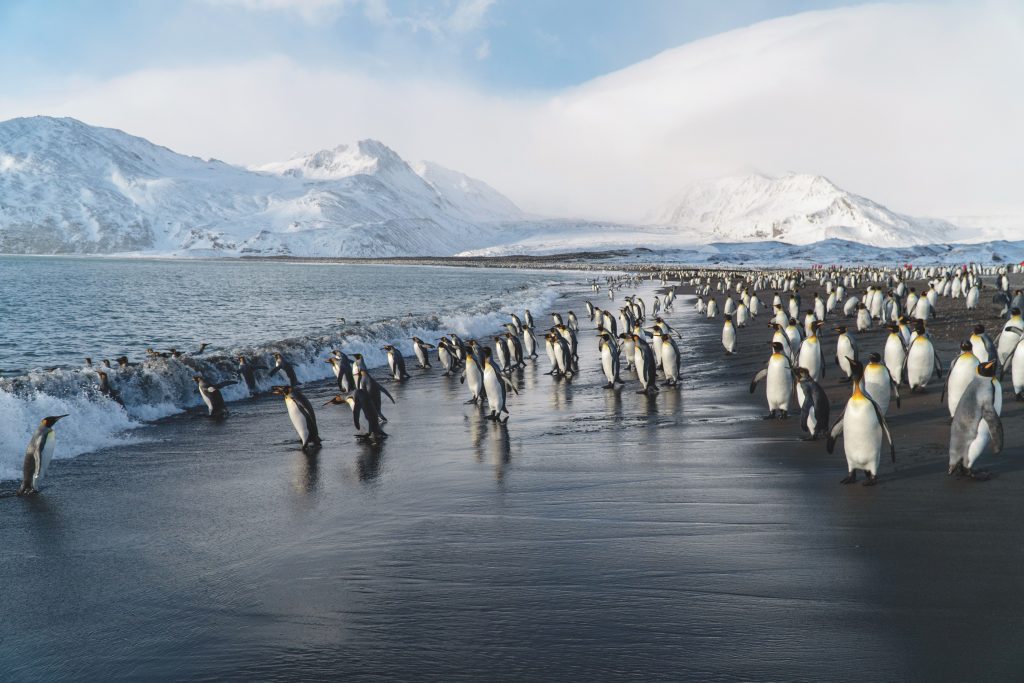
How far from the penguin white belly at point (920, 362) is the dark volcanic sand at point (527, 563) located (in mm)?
1634

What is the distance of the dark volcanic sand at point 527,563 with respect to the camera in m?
3.91

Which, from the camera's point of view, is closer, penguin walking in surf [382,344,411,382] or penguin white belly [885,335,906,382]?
penguin white belly [885,335,906,382]

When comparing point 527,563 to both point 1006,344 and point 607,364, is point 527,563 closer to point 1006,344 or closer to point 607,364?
point 607,364

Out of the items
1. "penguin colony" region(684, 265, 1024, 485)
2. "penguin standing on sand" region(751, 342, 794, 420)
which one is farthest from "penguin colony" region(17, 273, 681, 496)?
"penguin standing on sand" region(751, 342, 794, 420)

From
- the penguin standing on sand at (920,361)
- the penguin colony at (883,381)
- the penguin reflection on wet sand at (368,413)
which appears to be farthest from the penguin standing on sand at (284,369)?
the penguin standing on sand at (920,361)

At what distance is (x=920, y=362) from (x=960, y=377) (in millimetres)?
2361

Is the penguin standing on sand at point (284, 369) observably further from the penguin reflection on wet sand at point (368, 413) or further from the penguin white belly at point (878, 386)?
the penguin white belly at point (878, 386)

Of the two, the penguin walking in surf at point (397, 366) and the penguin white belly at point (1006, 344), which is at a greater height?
the penguin white belly at point (1006, 344)

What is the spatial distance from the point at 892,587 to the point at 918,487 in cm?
232

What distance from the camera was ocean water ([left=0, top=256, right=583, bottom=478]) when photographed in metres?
10.8

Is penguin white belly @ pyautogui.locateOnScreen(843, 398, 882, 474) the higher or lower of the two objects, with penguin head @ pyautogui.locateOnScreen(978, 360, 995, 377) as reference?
lower

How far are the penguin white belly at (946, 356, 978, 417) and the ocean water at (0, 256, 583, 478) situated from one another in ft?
36.9

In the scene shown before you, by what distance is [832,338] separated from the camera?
18922 millimetres

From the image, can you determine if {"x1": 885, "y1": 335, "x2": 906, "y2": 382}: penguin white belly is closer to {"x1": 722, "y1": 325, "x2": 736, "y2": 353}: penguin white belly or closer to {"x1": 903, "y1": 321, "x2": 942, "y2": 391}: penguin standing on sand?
{"x1": 903, "y1": 321, "x2": 942, "y2": 391}: penguin standing on sand
